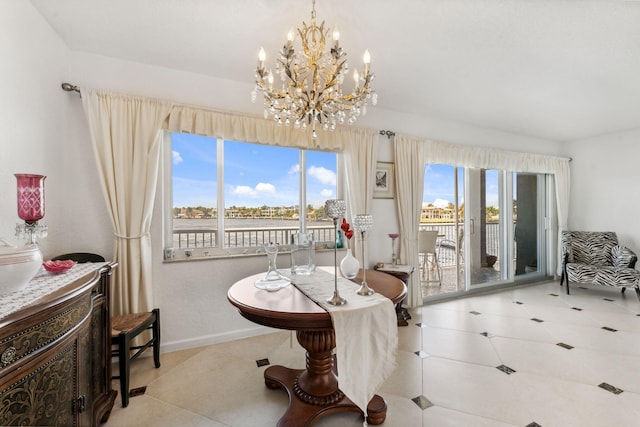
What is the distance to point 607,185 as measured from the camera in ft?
15.0

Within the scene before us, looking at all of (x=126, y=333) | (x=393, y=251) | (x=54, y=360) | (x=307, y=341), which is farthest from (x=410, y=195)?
(x=54, y=360)

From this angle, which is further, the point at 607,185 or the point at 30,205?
the point at 607,185

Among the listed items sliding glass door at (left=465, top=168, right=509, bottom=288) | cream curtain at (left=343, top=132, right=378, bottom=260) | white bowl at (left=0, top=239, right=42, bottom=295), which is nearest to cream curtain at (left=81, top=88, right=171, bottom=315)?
white bowl at (left=0, top=239, right=42, bottom=295)

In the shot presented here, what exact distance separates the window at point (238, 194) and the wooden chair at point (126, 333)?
607mm

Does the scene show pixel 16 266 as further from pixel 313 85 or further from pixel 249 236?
pixel 249 236

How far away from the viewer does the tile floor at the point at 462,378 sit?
1707 mm

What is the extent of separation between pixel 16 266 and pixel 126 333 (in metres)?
1.07

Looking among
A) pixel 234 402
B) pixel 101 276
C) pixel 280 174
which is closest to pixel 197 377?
pixel 234 402

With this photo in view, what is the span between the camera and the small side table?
3.11 m

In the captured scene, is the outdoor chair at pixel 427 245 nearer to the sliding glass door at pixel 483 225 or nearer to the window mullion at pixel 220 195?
the sliding glass door at pixel 483 225

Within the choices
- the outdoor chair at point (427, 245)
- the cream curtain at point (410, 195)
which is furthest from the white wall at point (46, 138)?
the outdoor chair at point (427, 245)

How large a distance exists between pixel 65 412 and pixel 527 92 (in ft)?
14.4

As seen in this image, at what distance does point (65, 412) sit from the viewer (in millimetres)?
1147

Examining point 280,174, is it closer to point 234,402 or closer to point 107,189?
point 107,189
